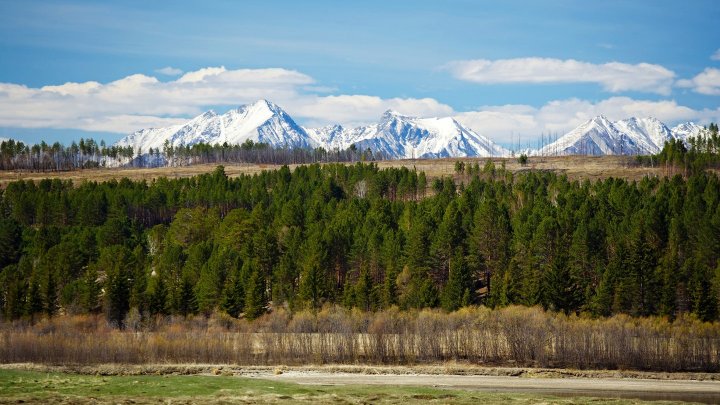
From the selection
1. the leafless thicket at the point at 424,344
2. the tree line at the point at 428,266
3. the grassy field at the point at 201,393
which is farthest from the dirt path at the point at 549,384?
the tree line at the point at 428,266

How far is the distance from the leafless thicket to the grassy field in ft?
111

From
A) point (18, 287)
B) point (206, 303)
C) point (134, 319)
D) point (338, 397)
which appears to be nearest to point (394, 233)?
point (206, 303)

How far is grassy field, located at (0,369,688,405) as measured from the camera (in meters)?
59.2

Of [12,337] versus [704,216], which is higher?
[704,216]

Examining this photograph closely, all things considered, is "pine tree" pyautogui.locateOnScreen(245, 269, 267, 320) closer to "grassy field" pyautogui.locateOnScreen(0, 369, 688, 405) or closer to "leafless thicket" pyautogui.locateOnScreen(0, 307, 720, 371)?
"leafless thicket" pyautogui.locateOnScreen(0, 307, 720, 371)

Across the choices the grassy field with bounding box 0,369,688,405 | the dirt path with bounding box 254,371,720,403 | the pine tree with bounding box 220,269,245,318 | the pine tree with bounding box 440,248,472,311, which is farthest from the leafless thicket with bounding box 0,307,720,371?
the grassy field with bounding box 0,369,688,405

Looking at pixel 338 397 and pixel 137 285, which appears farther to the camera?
pixel 137 285

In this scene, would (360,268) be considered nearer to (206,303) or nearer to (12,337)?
(206,303)

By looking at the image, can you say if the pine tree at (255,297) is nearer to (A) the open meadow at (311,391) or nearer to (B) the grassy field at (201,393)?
(A) the open meadow at (311,391)

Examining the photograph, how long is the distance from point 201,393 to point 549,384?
43017mm

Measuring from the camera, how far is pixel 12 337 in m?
113

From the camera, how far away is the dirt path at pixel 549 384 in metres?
84.2

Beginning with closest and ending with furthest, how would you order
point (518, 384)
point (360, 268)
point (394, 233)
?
1. point (518, 384)
2. point (360, 268)
3. point (394, 233)

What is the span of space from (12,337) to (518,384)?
67.9 meters
